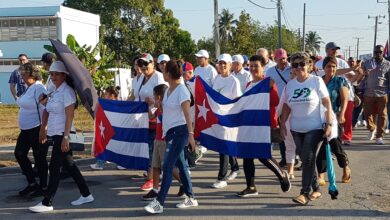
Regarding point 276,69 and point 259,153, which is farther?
point 276,69

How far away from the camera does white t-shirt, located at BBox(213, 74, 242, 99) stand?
7.63m

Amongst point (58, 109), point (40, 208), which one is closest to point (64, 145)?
point (58, 109)

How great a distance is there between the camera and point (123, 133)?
7.71 metres

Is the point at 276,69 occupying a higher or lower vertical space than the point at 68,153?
higher

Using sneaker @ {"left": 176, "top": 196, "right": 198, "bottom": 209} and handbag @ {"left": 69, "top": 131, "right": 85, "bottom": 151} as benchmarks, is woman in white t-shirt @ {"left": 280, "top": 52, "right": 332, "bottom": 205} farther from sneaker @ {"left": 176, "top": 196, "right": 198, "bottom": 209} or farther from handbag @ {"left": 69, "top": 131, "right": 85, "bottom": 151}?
handbag @ {"left": 69, "top": 131, "right": 85, "bottom": 151}

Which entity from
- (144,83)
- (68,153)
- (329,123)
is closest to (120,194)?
(68,153)

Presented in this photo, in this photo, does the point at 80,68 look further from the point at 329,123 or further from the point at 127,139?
the point at 329,123

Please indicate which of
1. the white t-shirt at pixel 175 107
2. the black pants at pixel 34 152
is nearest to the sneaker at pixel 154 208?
the white t-shirt at pixel 175 107

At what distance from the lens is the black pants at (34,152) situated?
7371 millimetres

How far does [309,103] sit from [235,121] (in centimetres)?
134

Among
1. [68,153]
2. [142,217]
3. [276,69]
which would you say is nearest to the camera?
[142,217]

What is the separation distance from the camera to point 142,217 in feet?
20.3

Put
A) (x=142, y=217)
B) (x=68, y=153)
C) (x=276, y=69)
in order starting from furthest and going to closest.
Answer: (x=276, y=69) → (x=68, y=153) → (x=142, y=217)

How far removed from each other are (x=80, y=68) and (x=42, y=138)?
1066 millimetres
